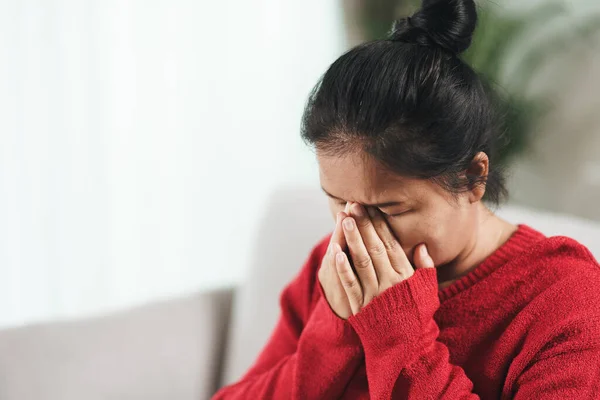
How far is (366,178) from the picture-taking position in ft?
2.92

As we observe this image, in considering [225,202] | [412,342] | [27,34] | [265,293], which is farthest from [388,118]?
[225,202]

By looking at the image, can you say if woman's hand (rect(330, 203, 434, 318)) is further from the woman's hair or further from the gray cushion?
the gray cushion

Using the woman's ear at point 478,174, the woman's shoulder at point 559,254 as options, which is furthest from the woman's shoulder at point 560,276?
the woman's ear at point 478,174

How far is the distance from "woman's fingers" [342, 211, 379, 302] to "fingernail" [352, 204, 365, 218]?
13mm

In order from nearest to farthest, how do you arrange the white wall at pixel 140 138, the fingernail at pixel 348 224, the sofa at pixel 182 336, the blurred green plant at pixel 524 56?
the fingernail at pixel 348 224
the sofa at pixel 182 336
the blurred green plant at pixel 524 56
the white wall at pixel 140 138

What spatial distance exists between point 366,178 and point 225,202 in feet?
4.88

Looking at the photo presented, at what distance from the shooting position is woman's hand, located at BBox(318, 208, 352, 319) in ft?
3.32

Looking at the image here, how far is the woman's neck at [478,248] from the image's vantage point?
104 centimetres

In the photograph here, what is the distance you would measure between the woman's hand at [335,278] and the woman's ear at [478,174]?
0.59 ft

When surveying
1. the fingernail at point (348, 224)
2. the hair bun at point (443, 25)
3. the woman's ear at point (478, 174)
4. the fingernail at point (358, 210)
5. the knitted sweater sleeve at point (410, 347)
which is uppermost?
the hair bun at point (443, 25)

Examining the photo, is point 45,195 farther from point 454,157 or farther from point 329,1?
point 454,157

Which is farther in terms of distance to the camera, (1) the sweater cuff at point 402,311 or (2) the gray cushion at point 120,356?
(2) the gray cushion at point 120,356

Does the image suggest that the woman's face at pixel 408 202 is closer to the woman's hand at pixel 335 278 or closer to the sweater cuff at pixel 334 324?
the woman's hand at pixel 335 278

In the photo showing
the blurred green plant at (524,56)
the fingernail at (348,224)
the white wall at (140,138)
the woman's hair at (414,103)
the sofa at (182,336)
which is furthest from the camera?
the white wall at (140,138)
